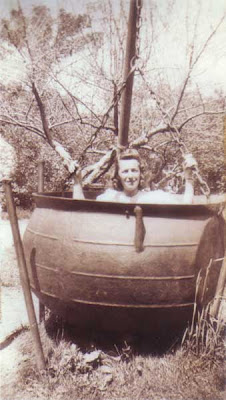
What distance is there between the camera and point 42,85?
6441mm

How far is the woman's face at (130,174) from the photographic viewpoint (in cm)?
320

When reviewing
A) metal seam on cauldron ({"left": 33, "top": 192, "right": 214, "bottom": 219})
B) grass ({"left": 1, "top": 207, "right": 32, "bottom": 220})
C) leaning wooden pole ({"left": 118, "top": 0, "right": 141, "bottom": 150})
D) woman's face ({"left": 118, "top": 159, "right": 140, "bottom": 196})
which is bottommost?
grass ({"left": 1, "top": 207, "right": 32, "bottom": 220})

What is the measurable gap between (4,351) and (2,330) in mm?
440

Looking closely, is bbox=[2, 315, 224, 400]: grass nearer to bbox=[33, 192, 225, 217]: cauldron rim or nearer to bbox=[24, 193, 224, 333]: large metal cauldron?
bbox=[24, 193, 224, 333]: large metal cauldron

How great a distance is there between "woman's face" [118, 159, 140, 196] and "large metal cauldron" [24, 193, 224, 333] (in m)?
0.74

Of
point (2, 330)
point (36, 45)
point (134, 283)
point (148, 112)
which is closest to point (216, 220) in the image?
point (134, 283)

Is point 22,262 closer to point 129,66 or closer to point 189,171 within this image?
point 189,171

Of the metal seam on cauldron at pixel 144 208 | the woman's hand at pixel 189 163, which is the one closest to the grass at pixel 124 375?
the metal seam on cauldron at pixel 144 208

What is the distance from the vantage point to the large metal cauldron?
2471 millimetres

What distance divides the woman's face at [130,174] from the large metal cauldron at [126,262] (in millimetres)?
738

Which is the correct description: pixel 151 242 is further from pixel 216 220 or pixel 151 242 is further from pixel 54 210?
pixel 54 210

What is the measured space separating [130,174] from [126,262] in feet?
3.20

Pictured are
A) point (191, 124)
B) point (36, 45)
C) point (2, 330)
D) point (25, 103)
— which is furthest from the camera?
point (25, 103)

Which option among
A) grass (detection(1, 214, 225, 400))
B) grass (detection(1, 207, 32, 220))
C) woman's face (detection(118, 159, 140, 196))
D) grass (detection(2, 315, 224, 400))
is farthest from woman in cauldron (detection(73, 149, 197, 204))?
grass (detection(1, 207, 32, 220))
